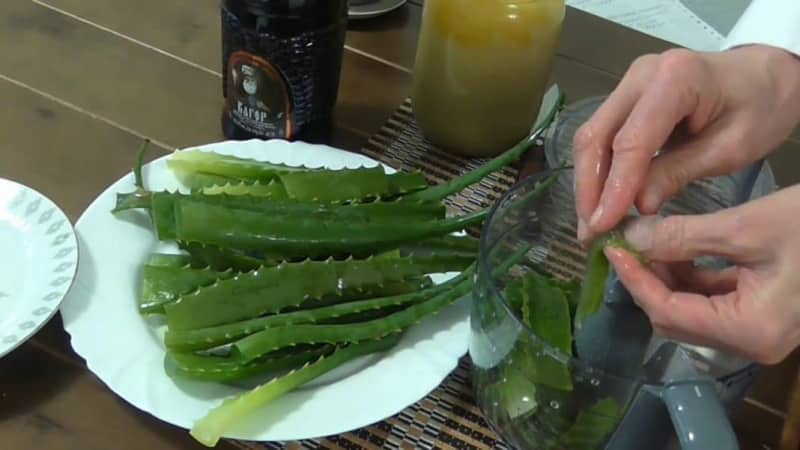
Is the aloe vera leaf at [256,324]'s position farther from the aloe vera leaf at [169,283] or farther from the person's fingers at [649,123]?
the person's fingers at [649,123]

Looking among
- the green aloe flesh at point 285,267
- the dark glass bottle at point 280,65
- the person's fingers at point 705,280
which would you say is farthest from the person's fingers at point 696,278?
the dark glass bottle at point 280,65

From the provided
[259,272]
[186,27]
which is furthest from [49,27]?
[259,272]

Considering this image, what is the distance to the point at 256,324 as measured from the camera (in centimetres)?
58

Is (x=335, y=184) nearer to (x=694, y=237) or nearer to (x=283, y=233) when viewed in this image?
(x=283, y=233)

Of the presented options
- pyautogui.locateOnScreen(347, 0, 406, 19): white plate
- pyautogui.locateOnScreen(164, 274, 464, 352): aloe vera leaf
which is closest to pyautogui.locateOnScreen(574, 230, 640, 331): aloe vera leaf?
pyautogui.locateOnScreen(164, 274, 464, 352): aloe vera leaf

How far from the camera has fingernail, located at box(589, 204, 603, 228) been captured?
521mm

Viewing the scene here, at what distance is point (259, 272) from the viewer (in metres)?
0.60

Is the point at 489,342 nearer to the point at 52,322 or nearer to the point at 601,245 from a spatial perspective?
the point at 601,245

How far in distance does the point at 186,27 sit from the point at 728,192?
517 millimetres

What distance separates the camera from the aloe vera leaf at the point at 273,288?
1.91 feet

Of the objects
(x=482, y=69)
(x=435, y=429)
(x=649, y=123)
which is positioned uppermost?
(x=649, y=123)

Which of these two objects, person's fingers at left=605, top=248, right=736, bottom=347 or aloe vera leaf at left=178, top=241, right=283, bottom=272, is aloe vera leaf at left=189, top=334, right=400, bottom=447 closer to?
aloe vera leaf at left=178, top=241, right=283, bottom=272

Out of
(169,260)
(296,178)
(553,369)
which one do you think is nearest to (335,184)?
(296,178)

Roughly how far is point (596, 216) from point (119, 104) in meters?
0.46
